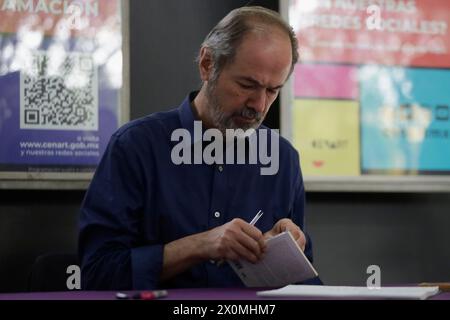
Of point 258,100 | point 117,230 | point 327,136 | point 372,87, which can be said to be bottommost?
point 117,230

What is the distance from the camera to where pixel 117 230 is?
212 centimetres

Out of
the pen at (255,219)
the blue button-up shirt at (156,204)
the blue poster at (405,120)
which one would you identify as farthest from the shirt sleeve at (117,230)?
the blue poster at (405,120)

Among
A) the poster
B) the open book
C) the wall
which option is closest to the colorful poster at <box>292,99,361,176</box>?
the poster

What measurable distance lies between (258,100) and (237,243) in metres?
0.57

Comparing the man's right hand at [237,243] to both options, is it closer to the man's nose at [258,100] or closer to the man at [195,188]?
the man at [195,188]

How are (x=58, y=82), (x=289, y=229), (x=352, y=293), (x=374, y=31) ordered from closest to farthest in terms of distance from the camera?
(x=352, y=293) < (x=289, y=229) < (x=58, y=82) < (x=374, y=31)

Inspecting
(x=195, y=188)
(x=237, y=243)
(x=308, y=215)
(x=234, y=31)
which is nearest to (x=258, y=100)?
(x=234, y=31)

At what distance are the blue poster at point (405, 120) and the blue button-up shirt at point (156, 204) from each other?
97 centimetres

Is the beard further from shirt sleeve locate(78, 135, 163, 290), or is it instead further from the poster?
the poster

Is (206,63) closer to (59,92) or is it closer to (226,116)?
(226,116)

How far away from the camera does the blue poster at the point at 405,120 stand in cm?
330

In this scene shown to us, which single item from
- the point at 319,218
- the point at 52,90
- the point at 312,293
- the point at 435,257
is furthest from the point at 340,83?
the point at 312,293

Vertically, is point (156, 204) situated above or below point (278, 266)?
above
